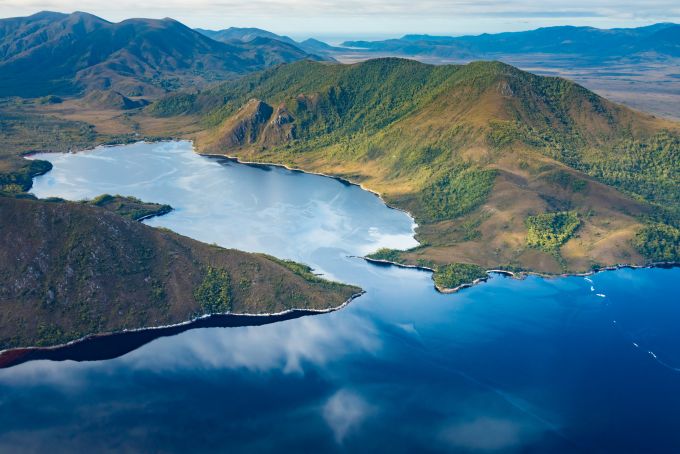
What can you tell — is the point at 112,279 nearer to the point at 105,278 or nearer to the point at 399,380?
the point at 105,278

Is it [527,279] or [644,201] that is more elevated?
[644,201]

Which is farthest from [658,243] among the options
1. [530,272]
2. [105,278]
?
[105,278]

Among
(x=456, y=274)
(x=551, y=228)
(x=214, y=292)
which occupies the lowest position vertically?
(x=456, y=274)

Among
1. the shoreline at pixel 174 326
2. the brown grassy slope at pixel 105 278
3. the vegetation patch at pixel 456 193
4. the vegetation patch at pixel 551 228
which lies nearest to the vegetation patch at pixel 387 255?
the shoreline at pixel 174 326

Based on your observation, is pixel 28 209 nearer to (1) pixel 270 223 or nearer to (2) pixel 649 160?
(1) pixel 270 223

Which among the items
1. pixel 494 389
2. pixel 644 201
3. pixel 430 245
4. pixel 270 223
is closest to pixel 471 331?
pixel 494 389

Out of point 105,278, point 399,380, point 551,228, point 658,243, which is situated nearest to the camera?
point 399,380

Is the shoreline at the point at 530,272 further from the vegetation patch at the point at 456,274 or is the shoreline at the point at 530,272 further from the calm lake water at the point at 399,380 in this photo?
the calm lake water at the point at 399,380
